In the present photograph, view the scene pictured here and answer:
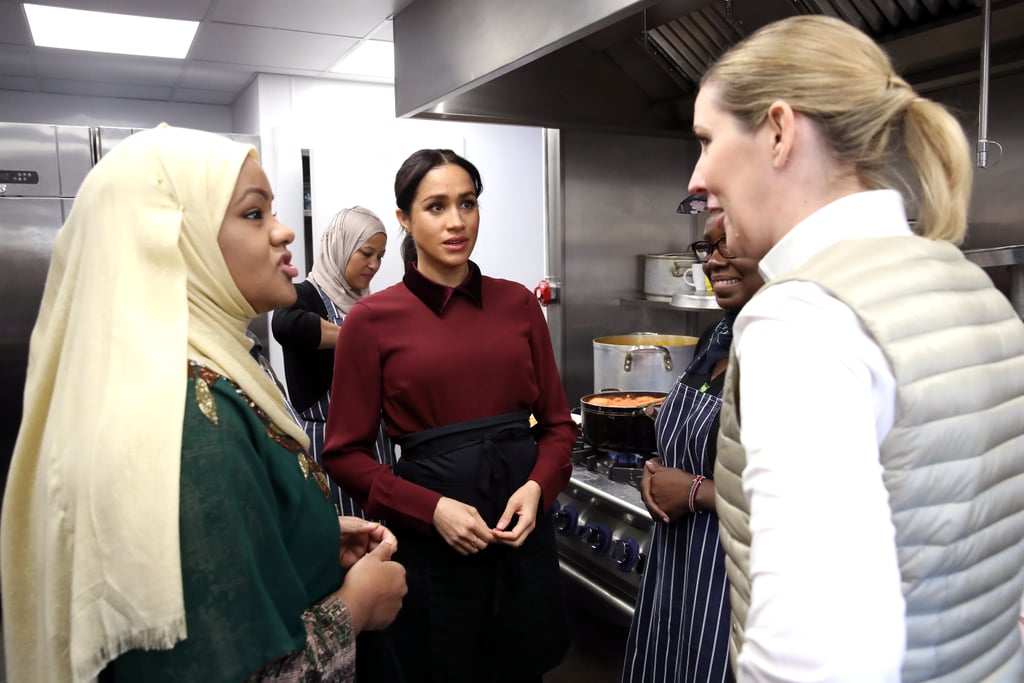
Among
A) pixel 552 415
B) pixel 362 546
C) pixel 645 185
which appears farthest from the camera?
pixel 645 185

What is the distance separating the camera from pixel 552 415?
166 cm

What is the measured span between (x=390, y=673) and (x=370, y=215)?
153cm

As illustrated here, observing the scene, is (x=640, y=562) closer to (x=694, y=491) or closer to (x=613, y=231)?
(x=694, y=491)

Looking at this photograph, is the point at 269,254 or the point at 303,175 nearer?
the point at 269,254

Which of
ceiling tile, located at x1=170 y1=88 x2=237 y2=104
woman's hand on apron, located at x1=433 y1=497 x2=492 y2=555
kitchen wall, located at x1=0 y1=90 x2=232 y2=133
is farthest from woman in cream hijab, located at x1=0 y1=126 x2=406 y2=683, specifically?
ceiling tile, located at x1=170 y1=88 x2=237 y2=104

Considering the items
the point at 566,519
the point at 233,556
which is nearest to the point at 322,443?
the point at 566,519

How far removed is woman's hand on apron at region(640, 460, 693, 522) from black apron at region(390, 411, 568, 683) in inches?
11.2

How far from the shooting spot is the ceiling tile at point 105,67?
3.68m

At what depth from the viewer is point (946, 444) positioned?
1.99 feet

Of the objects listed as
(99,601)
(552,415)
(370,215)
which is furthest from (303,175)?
(99,601)

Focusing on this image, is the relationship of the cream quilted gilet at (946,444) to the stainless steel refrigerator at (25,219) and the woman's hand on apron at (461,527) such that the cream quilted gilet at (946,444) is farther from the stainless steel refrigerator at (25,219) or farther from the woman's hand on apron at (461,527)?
the stainless steel refrigerator at (25,219)

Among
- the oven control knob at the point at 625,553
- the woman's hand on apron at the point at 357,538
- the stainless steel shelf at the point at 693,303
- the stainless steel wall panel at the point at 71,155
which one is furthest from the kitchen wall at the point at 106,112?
the woman's hand on apron at the point at 357,538

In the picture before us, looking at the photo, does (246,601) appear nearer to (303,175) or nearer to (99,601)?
(99,601)

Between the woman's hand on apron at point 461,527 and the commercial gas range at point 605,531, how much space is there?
0.45 metres
